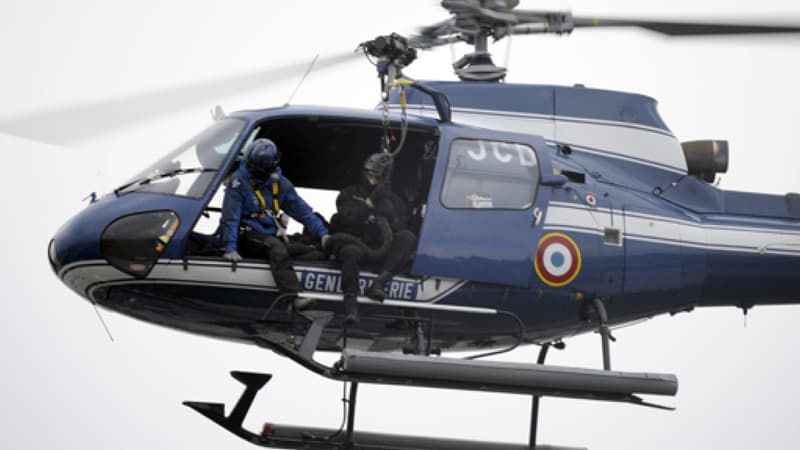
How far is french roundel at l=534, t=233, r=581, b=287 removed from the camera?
8805mm

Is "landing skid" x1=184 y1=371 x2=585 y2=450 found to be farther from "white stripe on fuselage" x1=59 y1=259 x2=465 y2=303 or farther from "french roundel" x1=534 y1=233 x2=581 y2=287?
"french roundel" x1=534 y1=233 x2=581 y2=287

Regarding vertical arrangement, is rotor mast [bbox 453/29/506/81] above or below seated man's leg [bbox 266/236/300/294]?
above

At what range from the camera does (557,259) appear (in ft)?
29.1

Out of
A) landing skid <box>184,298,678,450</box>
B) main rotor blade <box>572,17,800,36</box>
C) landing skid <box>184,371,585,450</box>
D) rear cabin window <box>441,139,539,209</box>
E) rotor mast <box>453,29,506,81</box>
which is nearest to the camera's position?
landing skid <box>184,298,678,450</box>

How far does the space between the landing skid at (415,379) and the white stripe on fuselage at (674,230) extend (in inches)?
25.5

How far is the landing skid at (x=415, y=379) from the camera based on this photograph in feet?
26.3

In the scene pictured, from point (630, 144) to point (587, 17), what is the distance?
3.18 ft

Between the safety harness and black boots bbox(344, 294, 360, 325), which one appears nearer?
black boots bbox(344, 294, 360, 325)

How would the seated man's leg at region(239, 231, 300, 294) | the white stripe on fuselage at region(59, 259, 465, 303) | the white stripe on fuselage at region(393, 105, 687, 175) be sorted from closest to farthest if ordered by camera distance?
the white stripe on fuselage at region(59, 259, 465, 303) < the seated man's leg at region(239, 231, 300, 294) < the white stripe on fuselage at region(393, 105, 687, 175)

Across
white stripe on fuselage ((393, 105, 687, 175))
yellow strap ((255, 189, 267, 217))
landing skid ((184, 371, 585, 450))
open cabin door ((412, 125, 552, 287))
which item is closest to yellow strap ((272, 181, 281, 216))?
yellow strap ((255, 189, 267, 217))

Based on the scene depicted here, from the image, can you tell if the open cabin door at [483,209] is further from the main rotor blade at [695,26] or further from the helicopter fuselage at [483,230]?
the main rotor blade at [695,26]

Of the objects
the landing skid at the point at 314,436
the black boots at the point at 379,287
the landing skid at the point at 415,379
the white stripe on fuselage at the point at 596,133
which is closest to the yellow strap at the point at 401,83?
the white stripe on fuselage at the point at 596,133

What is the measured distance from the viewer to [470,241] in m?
8.62

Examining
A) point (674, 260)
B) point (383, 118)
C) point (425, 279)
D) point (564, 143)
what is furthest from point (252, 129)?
point (674, 260)
